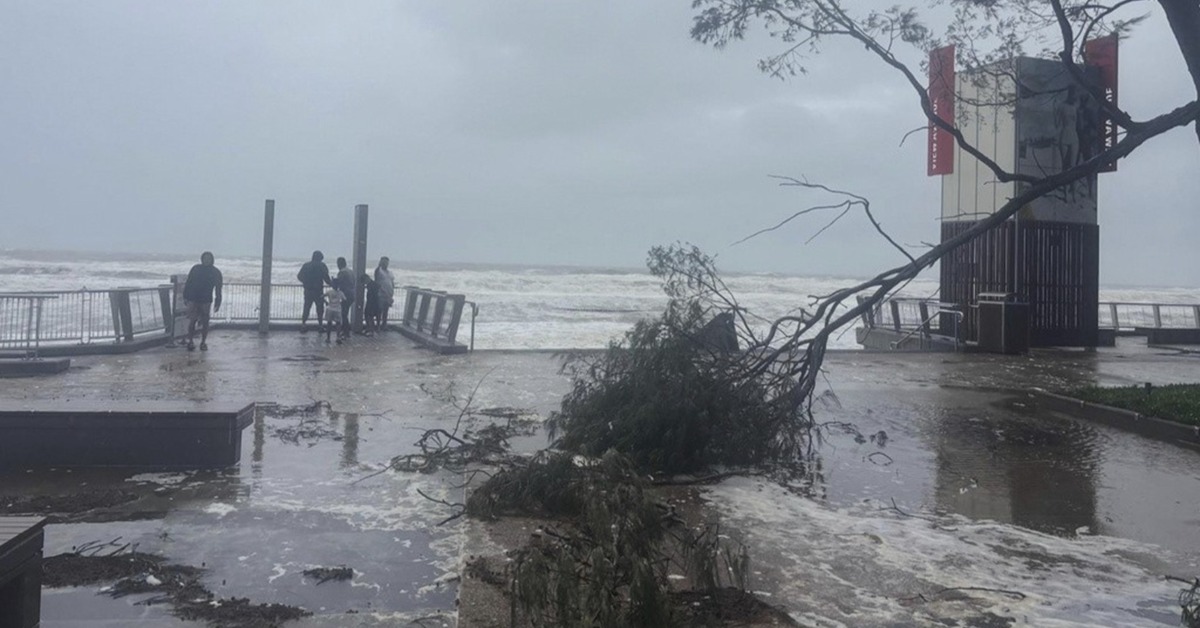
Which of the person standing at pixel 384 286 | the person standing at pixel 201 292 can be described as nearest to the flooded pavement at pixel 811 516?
the person standing at pixel 201 292

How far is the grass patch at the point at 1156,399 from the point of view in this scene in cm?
1109

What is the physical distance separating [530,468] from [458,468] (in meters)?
1.52

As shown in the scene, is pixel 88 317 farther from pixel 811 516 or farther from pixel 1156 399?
pixel 1156 399

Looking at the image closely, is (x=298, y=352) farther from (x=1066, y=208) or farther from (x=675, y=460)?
(x=1066, y=208)

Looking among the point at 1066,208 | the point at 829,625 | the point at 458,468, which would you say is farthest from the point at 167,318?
the point at 1066,208

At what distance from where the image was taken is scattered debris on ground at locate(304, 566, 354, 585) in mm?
5406

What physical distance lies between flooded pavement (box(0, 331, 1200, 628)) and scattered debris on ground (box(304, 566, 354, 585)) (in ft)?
Result: 0.20

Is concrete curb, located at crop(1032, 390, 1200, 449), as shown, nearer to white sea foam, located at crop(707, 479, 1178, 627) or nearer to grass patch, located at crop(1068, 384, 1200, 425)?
grass patch, located at crop(1068, 384, 1200, 425)

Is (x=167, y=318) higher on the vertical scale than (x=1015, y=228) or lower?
lower

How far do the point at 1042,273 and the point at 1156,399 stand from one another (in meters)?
10.4

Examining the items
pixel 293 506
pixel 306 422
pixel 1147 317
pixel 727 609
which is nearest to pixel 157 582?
pixel 293 506

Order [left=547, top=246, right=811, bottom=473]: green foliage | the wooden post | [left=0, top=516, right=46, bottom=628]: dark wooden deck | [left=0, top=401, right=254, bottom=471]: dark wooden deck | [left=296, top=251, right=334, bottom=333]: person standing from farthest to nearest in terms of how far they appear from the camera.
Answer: [left=296, top=251, right=334, bottom=333]: person standing → the wooden post → [left=547, top=246, right=811, bottom=473]: green foliage → [left=0, top=401, right=254, bottom=471]: dark wooden deck → [left=0, top=516, right=46, bottom=628]: dark wooden deck

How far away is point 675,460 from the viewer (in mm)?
8305

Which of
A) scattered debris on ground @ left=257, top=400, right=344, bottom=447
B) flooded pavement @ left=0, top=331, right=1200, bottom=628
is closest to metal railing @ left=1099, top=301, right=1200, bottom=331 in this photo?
flooded pavement @ left=0, top=331, right=1200, bottom=628
